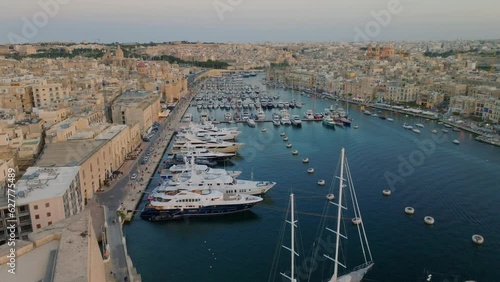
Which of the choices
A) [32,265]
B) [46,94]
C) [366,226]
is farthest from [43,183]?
[46,94]

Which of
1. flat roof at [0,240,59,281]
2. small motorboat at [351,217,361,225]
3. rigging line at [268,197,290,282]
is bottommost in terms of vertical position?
rigging line at [268,197,290,282]

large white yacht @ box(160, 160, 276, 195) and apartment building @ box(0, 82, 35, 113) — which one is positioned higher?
apartment building @ box(0, 82, 35, 113)

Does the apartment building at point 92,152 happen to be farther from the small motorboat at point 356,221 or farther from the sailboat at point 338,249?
the small motorboat at point 356,221

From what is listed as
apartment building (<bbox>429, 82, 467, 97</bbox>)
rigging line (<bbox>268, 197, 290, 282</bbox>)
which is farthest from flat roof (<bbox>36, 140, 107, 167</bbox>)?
apartment building (<bbox>429, 82, 467, 97</bbox>)

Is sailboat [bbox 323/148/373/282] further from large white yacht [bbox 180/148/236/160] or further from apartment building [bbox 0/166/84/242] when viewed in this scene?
large white yacht [bbox 180/148/236/160]

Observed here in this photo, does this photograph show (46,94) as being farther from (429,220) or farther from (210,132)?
(429,220)

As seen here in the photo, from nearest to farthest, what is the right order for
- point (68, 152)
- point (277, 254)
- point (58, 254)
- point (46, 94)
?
point (58, 254), point (277, 254), point (68, 152), point (46, 94)

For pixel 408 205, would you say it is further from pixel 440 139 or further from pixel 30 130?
pixel 30 130

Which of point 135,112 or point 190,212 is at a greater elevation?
point 135,112
